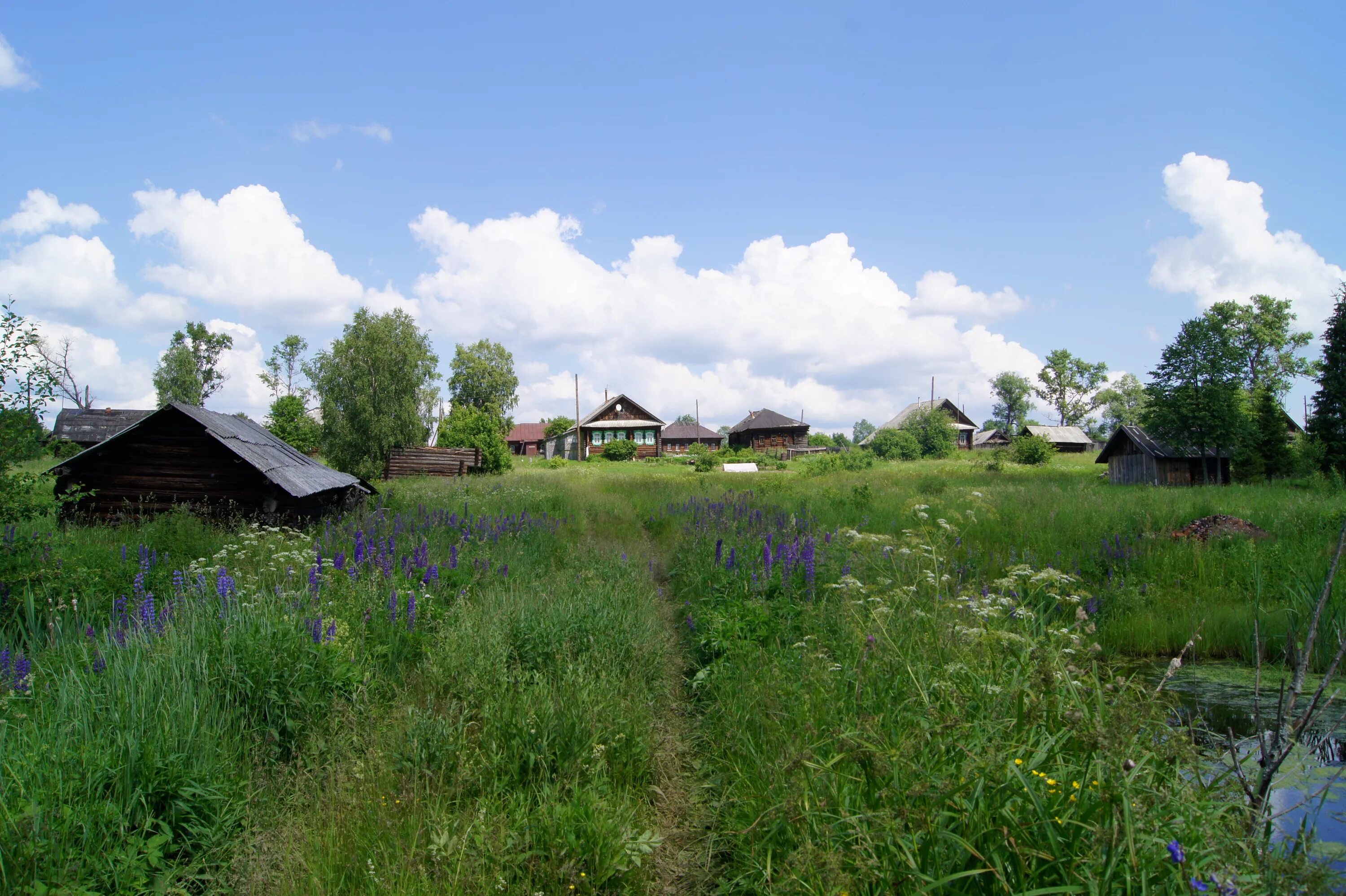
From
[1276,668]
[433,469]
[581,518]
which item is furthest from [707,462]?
[1276,668]

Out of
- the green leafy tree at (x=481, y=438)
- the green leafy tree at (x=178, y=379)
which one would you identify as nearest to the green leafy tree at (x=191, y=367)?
the green leafy tree at (x=178, y=379)

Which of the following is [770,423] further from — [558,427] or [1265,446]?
[1265,446]

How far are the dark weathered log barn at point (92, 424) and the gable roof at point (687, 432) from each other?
140 ft

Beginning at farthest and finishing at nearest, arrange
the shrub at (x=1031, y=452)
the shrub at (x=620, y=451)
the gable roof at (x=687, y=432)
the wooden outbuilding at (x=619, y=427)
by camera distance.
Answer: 1. the gable roof at (x=687, y=432)
2. the wooden outbuilding at (x=619, y=427)
3. the shrub at (x=620, y=451)
4. the shrub at (x=1031, y=452)

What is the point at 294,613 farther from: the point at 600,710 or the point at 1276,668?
the point at 1276,668

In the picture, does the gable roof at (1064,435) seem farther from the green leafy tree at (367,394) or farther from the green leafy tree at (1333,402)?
the green leafy tree at (367,394)

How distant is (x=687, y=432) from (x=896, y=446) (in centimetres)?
2294

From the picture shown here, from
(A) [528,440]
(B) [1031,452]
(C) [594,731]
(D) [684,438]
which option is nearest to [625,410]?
(D) [684,438]

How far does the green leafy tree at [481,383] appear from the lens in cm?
6381

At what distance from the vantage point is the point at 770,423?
228 feet

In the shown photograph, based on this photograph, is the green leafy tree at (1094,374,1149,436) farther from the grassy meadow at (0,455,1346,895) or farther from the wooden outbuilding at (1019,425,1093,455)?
the grassy meadow at (0,455,1346,895)

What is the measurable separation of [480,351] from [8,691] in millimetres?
64796

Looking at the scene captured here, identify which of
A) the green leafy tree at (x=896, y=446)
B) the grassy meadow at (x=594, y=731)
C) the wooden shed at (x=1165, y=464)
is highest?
the green leafy tree at (x=896, y=446)

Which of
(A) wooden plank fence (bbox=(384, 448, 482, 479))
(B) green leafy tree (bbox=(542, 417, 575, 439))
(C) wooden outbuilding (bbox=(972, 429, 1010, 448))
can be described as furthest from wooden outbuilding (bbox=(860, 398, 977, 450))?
(A) wooden plank fence (bbox=(384, 448, 482, 479))
